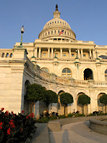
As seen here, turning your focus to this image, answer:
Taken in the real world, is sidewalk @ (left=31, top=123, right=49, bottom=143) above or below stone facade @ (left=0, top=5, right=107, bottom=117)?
below

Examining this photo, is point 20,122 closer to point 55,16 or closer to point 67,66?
point 67,66

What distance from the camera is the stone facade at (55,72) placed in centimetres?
1234

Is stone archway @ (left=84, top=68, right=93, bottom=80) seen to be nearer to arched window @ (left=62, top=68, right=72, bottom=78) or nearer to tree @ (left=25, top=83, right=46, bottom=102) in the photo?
arched window @ (left=62, top=68, right=72, bottom=78)

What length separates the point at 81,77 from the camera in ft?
129

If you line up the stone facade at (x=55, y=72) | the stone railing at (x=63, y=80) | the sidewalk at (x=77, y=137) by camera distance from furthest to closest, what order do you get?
the stone railing at (x=63, y=80)
the stone facade at (x=55, y=72)
the sidewalk at (x=77, y=137)

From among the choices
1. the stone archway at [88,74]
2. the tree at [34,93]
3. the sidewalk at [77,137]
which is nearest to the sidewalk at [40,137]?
the sidewalk at [77,137]

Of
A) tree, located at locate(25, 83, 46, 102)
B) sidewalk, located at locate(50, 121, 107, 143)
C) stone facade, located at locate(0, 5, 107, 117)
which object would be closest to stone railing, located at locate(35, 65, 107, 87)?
stone facade, located at locate(0, 5, 107, 117)

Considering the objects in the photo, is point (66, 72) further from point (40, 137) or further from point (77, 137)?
point (40, 137)

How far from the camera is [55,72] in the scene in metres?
39.4

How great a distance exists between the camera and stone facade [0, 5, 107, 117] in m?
12.3

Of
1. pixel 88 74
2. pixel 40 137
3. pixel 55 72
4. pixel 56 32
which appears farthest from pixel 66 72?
pixel 56 32

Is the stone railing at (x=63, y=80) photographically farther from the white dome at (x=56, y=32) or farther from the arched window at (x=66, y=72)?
the white dome at (x=56, y=32)

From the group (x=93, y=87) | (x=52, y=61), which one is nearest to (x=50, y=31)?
(x=52, y=61)

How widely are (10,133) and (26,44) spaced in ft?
226
